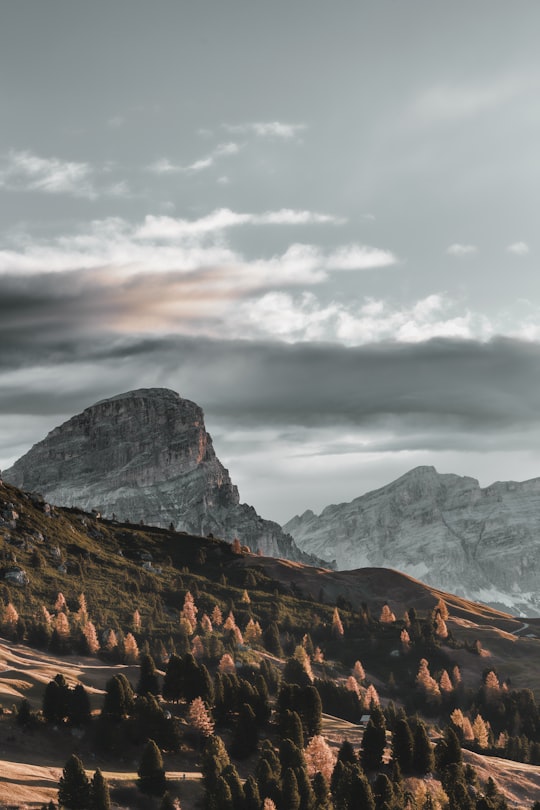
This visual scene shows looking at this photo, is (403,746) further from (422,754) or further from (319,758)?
(319,758)

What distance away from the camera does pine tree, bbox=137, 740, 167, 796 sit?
446 ft

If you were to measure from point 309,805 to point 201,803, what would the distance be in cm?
1659

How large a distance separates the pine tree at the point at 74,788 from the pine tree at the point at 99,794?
67 centimetres

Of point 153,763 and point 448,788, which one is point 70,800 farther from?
point 448,788

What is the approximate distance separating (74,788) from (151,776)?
57.6 ft

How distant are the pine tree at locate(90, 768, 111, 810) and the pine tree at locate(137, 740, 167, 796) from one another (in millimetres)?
10968

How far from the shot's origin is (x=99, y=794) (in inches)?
4850

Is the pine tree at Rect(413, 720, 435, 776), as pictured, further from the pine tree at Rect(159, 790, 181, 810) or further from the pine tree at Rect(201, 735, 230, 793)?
the pine tree at Rect(159, 790, 181, 810)

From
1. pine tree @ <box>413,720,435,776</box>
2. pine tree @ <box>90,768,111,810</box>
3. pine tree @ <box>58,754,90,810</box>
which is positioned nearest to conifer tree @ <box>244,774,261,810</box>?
pine tree @ <box>90,768,111,810</box>

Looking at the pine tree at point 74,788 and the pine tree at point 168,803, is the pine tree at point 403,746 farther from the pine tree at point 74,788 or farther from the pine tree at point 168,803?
the pine tree at point 74,788

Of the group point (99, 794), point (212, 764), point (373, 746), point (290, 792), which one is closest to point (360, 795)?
point (290, 792)

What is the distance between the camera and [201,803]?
446ft

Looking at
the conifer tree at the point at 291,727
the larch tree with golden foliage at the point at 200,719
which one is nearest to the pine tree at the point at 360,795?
the conifer tree at the point at 291,727

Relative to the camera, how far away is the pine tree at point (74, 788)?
394 feet
